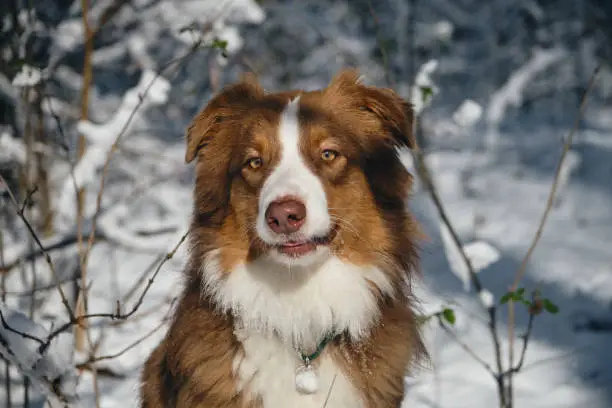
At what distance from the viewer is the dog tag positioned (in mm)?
2775

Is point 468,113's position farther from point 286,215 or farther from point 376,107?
point 286,215

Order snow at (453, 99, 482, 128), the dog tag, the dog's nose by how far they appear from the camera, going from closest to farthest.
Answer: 1. the dog's nose
2. the dog tag
3. snow at (453, 99, 482, 128)

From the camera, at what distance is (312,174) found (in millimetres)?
2883

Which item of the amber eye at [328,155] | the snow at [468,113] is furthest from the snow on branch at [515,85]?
the amber eye at [328,155]

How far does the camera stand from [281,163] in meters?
2.94

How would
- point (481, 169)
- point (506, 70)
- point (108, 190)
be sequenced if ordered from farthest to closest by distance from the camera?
1. point (506, 70)
2. point (481, 169)
3. point (108, 190)

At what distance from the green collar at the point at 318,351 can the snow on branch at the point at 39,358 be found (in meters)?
1.02

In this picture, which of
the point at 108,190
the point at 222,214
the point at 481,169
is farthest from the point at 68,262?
the point at 481,169

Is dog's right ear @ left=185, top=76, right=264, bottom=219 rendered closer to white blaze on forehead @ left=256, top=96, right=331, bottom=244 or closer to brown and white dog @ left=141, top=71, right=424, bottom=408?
brown and white dog @ left=141, top=71, right=424, bottom=408

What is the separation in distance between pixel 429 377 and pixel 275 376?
2269 millimetres

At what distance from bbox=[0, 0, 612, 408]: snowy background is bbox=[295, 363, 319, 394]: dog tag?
2.35 ft

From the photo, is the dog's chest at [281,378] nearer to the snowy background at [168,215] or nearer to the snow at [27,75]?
the snowy background at [168,215]

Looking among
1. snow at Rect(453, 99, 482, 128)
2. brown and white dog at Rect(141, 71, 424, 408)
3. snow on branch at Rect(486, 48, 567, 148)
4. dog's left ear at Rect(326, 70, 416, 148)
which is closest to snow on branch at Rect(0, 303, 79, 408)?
brown and white dog at Rect(141, 71, 424, 408)

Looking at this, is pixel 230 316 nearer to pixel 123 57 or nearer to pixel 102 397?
pixel 102 397
